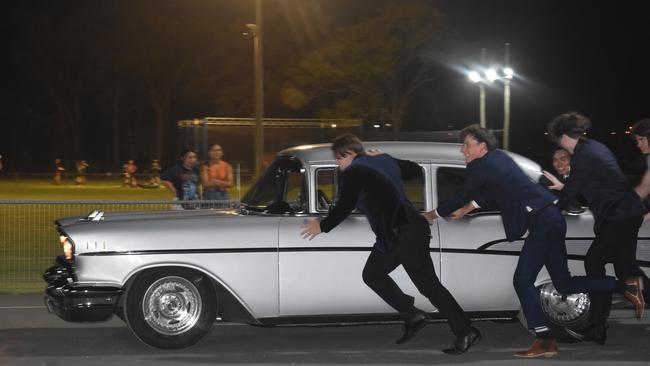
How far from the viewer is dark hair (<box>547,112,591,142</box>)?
7164 millimetres

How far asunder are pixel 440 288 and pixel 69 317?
271 centimetres

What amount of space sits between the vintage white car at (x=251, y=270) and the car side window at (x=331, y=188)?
0.06 ft

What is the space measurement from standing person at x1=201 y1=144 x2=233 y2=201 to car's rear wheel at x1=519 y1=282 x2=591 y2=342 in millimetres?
5347

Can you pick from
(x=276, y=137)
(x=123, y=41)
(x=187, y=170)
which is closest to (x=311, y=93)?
(x=276, y=137)

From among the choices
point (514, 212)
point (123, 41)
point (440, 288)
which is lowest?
point (440, 288)

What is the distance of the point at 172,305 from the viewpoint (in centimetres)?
723

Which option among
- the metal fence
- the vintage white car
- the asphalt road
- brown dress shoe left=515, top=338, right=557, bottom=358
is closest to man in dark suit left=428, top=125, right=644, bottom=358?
brown dress shoe left=515, top=338, right=557, bottom=358

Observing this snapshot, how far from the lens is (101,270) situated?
7.13m

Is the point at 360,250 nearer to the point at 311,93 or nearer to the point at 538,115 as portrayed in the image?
the point at 311,93

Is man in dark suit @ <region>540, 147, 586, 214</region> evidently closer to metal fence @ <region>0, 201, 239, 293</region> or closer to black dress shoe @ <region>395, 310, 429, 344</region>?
black dress shoe @ <region>395, 310, 429, 344</region>

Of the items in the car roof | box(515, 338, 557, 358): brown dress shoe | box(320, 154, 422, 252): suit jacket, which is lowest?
box(515, 338, 557, 358): brown dress shoe

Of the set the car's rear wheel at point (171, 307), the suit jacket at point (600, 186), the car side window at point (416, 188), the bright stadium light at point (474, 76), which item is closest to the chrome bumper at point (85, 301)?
the car's rear wheel at point (171, 307)

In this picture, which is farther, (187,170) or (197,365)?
(187,170)

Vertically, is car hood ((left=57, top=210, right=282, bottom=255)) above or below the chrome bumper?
above
